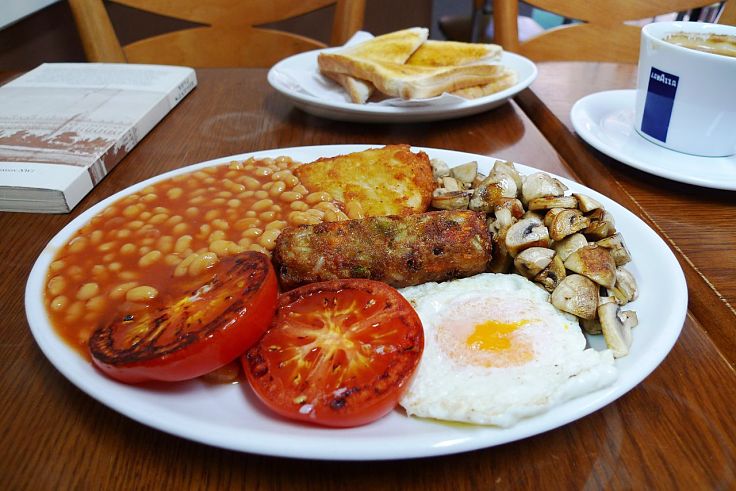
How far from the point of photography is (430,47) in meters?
2.61

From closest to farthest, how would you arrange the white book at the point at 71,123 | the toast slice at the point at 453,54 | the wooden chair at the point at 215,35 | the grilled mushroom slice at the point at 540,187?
1. the grilled mushroom slice at the point at 540,187
2. the white book at the point at 71,123
3. the toast slice at the point at 453,54
4. the wooden chair at the point at 215,35

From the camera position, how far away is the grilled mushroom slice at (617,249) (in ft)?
4.06

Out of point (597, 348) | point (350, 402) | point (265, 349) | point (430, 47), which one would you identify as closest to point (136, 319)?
point (265, 349)

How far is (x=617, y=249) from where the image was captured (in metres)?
1.24

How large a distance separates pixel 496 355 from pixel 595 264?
14.1 inches

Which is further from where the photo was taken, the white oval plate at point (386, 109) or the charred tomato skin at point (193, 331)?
the white oval plate at point (386, 109)

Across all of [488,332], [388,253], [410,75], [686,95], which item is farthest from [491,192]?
[410,75]

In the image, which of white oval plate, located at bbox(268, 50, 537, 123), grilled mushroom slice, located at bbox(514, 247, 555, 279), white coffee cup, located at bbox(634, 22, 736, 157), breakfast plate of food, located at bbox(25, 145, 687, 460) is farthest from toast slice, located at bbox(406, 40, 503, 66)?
grilled mushroom slice, located at bbox(514, 247, 555, 279)

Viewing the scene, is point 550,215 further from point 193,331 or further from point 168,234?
point 168,234

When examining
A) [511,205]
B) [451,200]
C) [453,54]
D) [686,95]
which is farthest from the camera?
[453,54]

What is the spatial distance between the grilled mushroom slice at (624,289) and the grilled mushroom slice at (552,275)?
11 centimetres

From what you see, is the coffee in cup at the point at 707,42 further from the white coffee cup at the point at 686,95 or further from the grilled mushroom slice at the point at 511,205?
the grilled mushroom slice at the point at 511,205

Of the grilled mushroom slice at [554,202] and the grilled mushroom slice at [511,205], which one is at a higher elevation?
the grilled mushroom slice at [554,202]

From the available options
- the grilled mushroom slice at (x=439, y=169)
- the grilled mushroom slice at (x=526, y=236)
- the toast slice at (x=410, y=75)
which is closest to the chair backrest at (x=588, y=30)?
the toast slice at (x=410, y=75)
